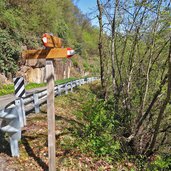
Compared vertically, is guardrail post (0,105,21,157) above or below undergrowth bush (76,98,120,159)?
above

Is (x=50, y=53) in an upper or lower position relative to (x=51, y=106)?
upper

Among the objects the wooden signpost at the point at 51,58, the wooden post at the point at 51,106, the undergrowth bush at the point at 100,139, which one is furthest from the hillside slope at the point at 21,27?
the wooden post at the point at 51,106

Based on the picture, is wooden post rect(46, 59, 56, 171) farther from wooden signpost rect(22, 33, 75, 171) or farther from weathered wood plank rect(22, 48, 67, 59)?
weathered wood plank rect(22, 48, 67, 59)

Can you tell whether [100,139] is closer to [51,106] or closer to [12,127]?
[12,127]

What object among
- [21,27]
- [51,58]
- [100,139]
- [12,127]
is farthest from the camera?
[21,27]

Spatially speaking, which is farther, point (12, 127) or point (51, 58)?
point (12, 127)

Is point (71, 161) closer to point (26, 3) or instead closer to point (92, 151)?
point (92, 151)

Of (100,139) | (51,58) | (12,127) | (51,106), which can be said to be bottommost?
(100,139)

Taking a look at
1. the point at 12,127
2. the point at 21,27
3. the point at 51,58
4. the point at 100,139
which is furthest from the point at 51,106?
the point at 21,27

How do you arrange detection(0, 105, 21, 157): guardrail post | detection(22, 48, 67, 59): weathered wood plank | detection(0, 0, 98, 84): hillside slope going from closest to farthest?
detection(22, 48, 67, 59): weathered wood plank < detection(0, 105, 21, 157): guardrail post < detection(0, 0, 98, 84): hillside slope

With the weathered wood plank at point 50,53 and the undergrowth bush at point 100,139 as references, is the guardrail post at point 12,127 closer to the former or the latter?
the weathered wood plank at point 50,53

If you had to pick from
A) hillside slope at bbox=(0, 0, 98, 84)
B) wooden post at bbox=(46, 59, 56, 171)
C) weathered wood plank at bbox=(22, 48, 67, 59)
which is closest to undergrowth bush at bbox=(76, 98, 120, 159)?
wooden post at bbox=(46, 59, 56, 171)

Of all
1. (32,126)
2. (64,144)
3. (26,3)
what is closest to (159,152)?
(64,144)

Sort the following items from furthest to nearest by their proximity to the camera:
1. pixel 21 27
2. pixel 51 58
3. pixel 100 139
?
pixel 21 27, pixel 100 139, pixel 51 58
